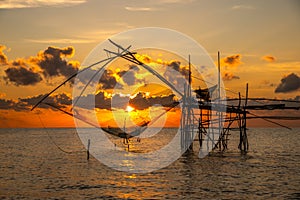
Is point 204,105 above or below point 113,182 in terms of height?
above

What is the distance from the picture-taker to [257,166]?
141 feet

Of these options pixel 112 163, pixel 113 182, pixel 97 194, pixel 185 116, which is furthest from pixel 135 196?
pixel 185 116

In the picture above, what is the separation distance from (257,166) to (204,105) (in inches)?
351

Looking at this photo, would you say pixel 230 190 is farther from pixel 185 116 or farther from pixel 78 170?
pixel 185 116

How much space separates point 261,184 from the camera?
31.0 m

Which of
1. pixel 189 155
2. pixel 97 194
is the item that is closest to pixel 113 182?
pixel 97 194

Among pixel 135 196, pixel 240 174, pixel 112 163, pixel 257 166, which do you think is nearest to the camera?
pixel 135 196

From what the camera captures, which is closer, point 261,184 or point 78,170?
point 261,184

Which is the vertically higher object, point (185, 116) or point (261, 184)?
point (185, 116)

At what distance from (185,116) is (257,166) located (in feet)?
33.2

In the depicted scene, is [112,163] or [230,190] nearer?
[230,190]

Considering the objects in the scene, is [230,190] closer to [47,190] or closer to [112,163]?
[47,190]

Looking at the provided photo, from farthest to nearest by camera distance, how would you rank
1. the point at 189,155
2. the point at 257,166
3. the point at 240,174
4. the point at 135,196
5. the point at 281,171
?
the point at 189,155
the point at 257,166
the point at 281,171
the point at 240,174
the point at 135,196

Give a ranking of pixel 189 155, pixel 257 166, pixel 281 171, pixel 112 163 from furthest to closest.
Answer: pixel 189 155 < pixel 112 163 < pixel 257 166 < pixel 281 171
